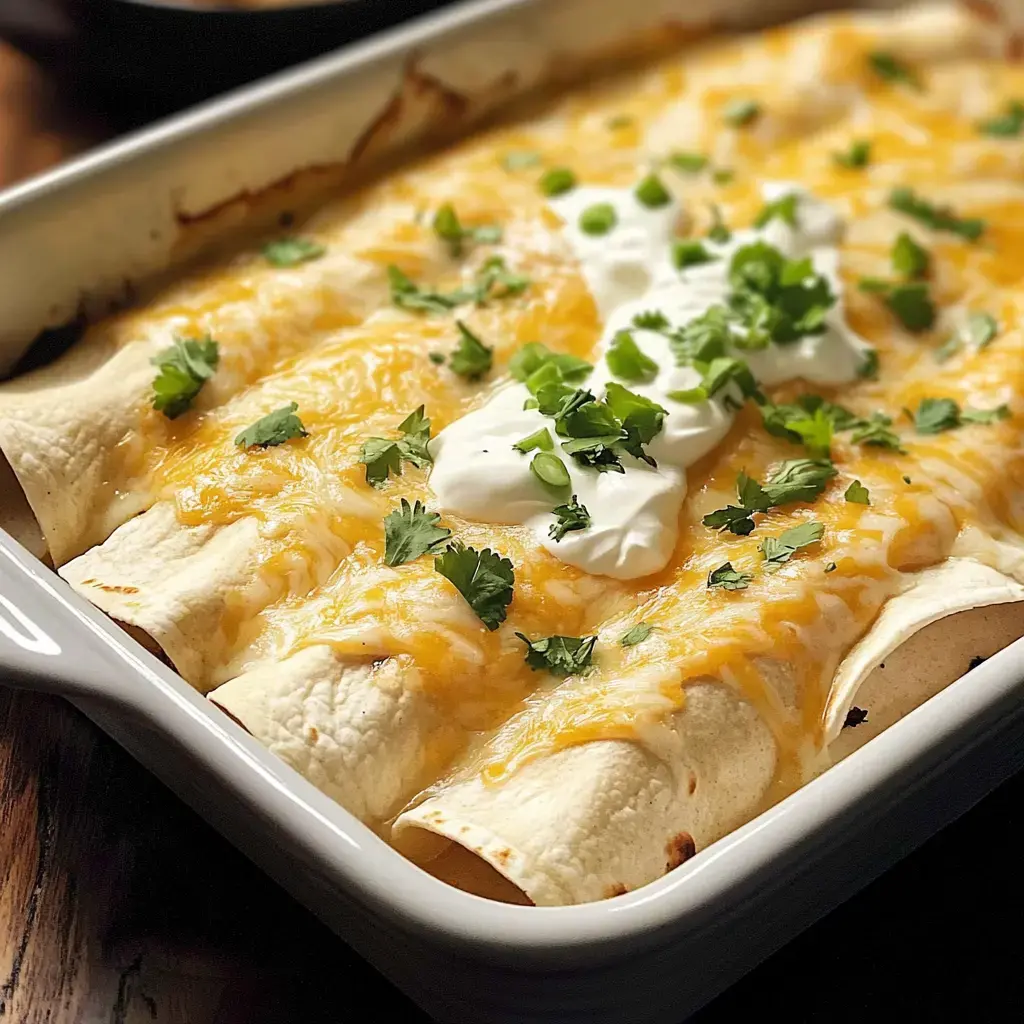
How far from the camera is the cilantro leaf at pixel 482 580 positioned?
1664 millimetres

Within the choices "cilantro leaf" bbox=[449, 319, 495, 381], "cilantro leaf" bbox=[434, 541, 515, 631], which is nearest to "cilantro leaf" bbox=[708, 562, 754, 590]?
"cilantro leaf" bbox=[434, 541, 515, 631]

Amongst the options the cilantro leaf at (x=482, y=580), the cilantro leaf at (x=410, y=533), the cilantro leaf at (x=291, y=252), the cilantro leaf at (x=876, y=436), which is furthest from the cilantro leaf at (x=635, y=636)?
the cilantro leaf at (x=291, y=252)

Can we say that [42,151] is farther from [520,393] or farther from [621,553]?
[621,553]

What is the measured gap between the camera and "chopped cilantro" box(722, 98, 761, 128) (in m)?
2.66

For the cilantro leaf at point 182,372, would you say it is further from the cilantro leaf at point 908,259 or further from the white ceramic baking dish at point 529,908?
the cilantro leaf at point 908,259

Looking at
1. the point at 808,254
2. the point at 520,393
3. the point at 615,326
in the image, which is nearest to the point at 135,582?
the point at 520,393

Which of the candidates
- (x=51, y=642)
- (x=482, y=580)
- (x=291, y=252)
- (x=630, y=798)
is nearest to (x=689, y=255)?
(x=291, y=252)

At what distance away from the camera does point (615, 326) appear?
2.15 m

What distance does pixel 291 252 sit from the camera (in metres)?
2.30

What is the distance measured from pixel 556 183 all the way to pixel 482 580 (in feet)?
3.26

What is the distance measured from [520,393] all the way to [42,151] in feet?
4.67

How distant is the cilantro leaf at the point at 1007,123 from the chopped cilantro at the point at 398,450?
4.52 feet

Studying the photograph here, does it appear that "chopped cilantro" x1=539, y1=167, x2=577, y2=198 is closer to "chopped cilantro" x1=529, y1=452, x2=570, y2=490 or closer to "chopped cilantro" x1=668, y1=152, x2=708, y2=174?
"chopped cilantro" x1=668, y1=152, x2=708, y2=174

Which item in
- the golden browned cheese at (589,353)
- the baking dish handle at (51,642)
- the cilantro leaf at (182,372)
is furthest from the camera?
the cilantro leaf at (182,372)
